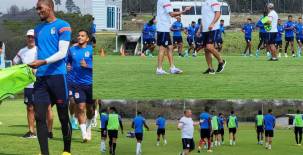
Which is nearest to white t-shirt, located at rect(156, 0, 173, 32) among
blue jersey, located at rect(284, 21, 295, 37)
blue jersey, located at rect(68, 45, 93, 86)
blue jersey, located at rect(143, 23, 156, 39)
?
blue jersey, located at rect(68, 45, 93, 86)

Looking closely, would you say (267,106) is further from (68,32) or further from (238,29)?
(238,29)

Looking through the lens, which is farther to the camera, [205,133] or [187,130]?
[205,133]

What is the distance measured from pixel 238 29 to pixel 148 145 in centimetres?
2036

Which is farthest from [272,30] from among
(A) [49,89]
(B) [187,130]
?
(A) [49,89]

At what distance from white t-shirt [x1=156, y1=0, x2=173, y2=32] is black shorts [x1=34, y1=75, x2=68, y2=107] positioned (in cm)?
840

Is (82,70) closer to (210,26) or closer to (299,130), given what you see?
(210,26)

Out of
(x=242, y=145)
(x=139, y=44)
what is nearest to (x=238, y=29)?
(x=139, y=44)

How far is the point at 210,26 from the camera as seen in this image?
1587 centimetres

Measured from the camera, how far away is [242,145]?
128 feet

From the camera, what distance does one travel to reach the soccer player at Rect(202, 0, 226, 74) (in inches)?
627

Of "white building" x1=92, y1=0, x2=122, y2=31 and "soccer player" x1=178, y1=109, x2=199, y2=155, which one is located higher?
"white building" x1=92, y1=0, x2=122, y2=31

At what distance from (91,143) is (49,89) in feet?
8.63

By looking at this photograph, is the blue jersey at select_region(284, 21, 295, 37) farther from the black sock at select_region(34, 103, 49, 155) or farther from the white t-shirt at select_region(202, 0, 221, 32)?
the black sock at select_region(34, 103, 49, 155)

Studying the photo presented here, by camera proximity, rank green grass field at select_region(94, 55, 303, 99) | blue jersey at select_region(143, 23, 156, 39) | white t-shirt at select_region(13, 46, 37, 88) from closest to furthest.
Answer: white t-shirt at select_region(13, 46, 37, 88) < green grass field at select_region(94, 55, 303, 99) < blue jersey at select_region(143, 23, 156, 39)
